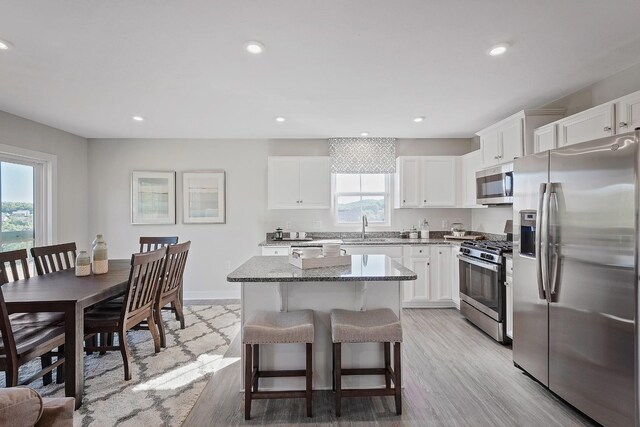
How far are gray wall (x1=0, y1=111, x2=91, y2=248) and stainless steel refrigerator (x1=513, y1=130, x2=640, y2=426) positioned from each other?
5.49 metres

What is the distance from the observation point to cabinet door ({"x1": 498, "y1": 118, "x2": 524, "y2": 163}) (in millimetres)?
3209

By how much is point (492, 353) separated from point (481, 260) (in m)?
0.95

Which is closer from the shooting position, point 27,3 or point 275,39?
point 27,3

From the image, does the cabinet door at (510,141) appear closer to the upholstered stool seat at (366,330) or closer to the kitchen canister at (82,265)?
the upholstered stool seat at (366,330)

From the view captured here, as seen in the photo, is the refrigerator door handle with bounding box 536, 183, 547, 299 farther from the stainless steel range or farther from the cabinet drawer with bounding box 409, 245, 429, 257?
the cabinet drawer with bounding box 409, 245, 429, 257

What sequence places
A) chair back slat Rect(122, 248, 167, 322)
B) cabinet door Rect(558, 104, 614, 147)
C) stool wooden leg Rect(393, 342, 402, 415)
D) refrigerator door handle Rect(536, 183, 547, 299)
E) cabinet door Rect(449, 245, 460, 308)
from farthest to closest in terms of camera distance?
cabinet door Rect(449, 245, 460, 308), chair back slat Rect(122, 248, 167, 322), cabinet door Rect(558, 104, 614, 147), refrigerator door handle Rect(536, 183, 547, 299), stool wooden leg Rect(393, 342, 402, 415)

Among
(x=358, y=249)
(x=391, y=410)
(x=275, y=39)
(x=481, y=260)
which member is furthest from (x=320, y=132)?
(x=391, y=410)

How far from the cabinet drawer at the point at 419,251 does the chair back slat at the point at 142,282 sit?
120 inches

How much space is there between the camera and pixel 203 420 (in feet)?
6.61

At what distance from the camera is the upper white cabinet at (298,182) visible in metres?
4.58

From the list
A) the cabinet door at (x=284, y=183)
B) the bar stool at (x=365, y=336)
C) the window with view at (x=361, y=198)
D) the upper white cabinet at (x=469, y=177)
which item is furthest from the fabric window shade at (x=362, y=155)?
the bar stool at (x=365, y=336)

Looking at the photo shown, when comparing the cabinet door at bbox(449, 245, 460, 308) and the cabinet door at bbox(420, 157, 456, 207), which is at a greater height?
the cabinet door at bbox(420, 157, 456, 207)

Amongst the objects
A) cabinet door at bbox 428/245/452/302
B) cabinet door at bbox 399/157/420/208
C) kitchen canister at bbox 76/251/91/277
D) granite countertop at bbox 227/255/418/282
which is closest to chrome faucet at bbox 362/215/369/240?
cabinet door at bbox 399/157/420/208

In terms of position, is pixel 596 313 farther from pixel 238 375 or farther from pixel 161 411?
pixel 161 411
